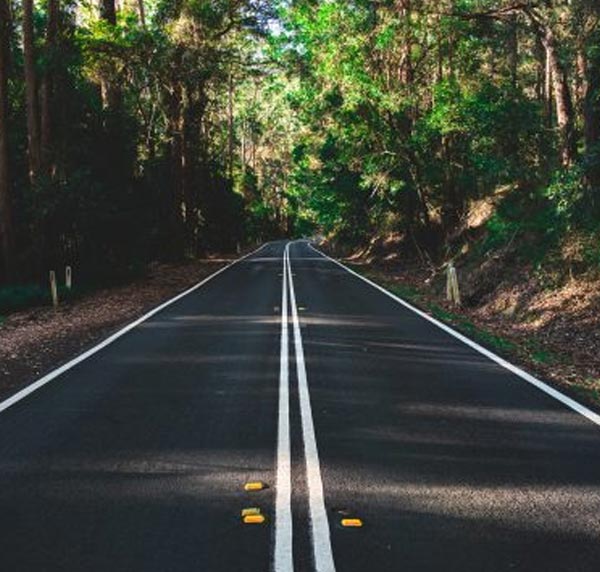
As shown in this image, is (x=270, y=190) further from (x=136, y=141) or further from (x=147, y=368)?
(x=147, y=368)

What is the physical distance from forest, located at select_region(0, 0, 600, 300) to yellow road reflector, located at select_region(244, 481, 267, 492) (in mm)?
10197

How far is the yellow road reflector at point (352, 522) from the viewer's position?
507 cm

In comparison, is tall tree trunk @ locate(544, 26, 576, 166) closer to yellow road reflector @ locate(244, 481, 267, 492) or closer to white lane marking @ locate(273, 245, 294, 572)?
white lane marking @ locate(273, 245, 294, 572)

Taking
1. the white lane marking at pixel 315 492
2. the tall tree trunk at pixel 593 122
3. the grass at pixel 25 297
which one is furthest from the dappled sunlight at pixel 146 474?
the grass at pixel 25 297

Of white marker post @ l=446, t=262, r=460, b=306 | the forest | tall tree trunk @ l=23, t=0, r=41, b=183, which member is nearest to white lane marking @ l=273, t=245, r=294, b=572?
the forest

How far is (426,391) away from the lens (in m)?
9.09

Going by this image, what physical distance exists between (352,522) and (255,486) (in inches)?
40.0

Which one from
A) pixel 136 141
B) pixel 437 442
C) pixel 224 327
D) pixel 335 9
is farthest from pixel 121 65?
pixel 437 442

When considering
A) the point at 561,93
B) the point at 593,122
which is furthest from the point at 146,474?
the point at 561,93

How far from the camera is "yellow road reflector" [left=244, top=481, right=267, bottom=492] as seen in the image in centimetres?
577

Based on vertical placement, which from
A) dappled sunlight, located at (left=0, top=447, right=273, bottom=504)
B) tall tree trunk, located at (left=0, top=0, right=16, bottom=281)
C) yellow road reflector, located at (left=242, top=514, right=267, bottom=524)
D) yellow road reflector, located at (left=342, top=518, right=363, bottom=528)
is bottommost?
yellow road reflector, located at (left=342, top=518, right=363, bottom=528)

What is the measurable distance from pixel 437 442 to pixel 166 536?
10.1 ft


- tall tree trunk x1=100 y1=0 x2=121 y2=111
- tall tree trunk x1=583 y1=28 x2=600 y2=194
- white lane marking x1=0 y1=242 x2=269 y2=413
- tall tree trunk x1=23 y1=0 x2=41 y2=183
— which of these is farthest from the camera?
tall tree trunk x1=100 y1=0 x2=121 y2=111

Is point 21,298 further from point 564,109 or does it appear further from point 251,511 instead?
point 251,511
